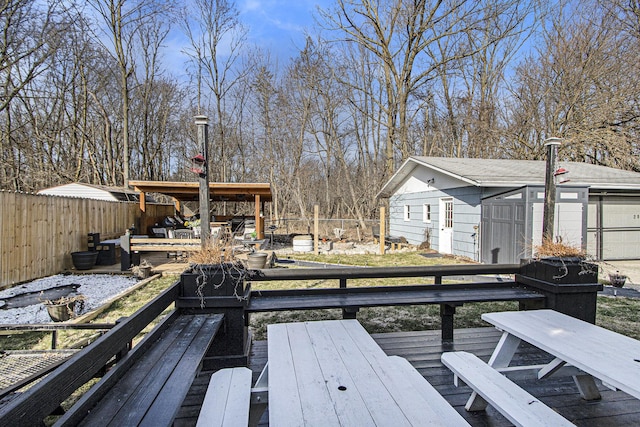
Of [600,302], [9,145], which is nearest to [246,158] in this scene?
[9,145]

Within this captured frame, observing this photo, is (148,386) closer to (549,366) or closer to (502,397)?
(502,397)

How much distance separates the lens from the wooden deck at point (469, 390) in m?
2.07

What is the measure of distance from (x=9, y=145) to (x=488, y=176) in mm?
16851

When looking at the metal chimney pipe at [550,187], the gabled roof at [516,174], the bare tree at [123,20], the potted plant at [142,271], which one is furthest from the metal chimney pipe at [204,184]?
the bare tree at [123,20]

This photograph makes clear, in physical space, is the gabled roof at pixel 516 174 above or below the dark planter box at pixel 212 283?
above

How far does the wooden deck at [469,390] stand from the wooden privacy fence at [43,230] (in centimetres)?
565

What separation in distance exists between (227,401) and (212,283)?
134cm

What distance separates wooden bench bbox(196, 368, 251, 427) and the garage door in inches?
426

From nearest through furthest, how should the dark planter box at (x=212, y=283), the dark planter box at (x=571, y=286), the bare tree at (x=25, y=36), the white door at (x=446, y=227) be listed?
the dark planter box at (x=212, y=283) < the dark planter box at (x=571, y=286) < the bare tree at (x=25, y=36) < the white door at (x=446, y=227)

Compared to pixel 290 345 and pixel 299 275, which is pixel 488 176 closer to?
pixel 299 275

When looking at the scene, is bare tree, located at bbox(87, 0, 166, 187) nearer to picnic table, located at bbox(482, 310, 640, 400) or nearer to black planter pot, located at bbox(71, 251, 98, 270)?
black planter pot, located at bbox(71, 251, 98, 270)

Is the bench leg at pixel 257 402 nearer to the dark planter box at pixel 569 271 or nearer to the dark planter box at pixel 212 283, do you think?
the dark planter box at pixel 212 283

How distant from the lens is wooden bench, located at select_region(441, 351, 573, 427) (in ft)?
4.55

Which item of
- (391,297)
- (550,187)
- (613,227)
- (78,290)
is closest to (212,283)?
(391,297)
